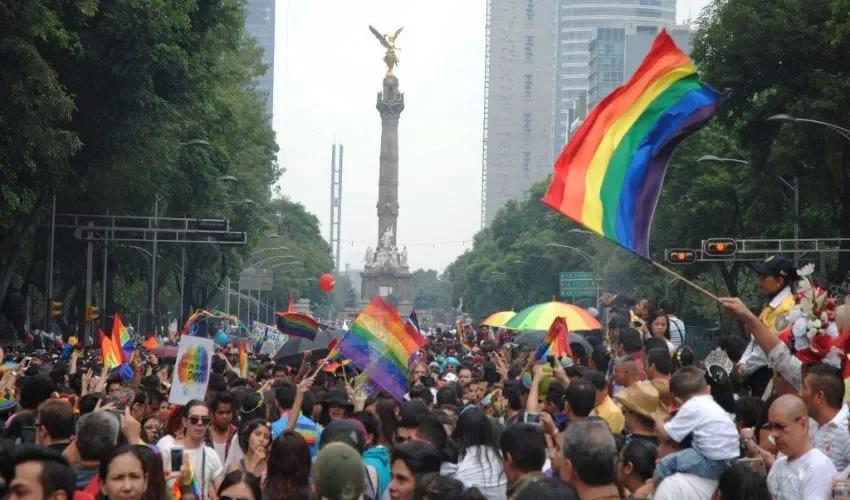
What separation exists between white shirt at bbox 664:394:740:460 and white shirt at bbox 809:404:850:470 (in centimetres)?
41

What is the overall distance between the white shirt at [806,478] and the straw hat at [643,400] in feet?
5.32

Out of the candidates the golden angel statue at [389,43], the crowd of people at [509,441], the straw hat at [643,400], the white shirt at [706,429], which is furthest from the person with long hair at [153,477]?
the golden angel statue at [389,43]

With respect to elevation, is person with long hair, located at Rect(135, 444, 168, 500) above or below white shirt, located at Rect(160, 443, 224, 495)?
above

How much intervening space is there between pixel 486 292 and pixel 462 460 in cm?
13012

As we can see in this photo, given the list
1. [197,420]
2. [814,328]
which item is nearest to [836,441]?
[814,328]

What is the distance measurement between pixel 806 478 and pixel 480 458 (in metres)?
2.09

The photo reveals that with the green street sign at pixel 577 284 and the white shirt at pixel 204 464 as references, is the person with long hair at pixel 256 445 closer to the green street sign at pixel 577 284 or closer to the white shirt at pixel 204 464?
the white shirt at pixel 204 464

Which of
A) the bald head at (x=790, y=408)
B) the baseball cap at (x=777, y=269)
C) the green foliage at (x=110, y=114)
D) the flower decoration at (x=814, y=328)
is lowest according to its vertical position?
the bald head at (x=790, y=408)

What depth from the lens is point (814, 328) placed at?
9531 millimetres

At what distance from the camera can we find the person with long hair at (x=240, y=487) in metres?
8.16

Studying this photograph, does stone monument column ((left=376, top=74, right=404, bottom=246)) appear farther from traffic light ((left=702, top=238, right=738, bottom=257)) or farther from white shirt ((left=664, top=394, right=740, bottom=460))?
white shirt ((left=664, top=394, right=740, bottom=460))

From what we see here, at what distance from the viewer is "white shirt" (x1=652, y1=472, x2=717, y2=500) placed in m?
8.02

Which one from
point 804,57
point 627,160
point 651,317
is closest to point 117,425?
point 627,160

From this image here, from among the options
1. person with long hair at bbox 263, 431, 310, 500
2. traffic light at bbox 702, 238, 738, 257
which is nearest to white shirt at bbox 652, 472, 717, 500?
person with long hair at bbox 263, 431, 310, 500
